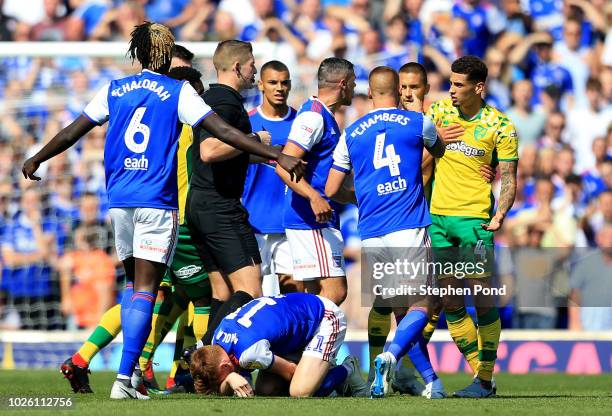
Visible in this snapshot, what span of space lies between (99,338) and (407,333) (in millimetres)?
2337

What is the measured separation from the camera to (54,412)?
7.10 m

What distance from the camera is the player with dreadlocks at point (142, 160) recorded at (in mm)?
8062

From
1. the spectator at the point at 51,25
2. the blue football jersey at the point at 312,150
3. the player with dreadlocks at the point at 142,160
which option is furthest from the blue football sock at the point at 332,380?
the spectator at the point at 51,25

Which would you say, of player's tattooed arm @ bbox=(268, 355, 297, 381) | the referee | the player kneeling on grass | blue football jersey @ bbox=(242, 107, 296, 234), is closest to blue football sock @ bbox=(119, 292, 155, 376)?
the player kneeling on grass

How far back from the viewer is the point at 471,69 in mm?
9133

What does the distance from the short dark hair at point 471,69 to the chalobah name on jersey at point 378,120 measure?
835 millimetres

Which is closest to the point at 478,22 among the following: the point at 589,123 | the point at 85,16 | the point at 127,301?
the point at 589,123

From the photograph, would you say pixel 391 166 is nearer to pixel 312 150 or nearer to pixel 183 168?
pixel 312 150

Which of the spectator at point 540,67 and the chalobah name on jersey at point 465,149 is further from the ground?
the spectator at point 540,67

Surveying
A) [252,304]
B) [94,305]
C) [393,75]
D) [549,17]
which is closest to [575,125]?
[549,17]

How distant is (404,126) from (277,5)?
30.3ft

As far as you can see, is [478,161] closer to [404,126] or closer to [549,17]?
[404,126]

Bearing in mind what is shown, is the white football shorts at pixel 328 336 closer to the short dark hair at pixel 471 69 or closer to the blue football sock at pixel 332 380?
the blue football sock at pixel 332 380

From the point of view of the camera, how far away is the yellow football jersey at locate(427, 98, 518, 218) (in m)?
9.14
